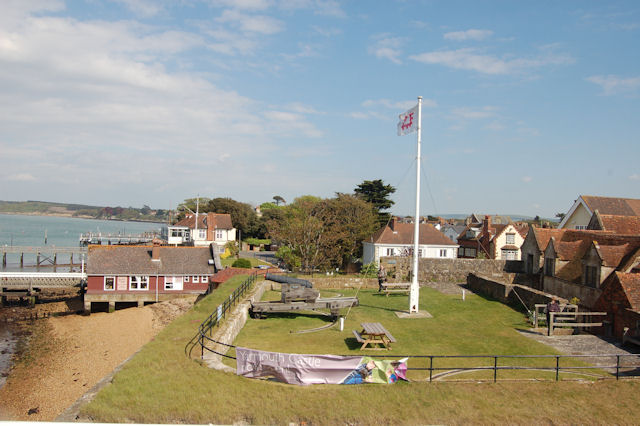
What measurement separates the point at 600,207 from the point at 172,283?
39.3 metres

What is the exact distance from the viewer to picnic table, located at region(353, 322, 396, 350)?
1493cm

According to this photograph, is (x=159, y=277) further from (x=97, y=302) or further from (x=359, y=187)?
(x=359, y=187)

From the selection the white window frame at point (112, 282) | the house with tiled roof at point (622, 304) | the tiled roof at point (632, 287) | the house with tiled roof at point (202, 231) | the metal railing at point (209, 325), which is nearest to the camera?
the metal railing at point (209, 325)

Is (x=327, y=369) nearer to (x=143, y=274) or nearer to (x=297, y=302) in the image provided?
(x=297, y=302)

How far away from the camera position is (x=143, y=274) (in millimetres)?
40062

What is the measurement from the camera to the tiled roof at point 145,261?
39.7 meters

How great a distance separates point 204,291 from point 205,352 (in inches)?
1127

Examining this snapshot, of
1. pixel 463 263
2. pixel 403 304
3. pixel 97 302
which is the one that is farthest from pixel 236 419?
Answer: pixel 97 302

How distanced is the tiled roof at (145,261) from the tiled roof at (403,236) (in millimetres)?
19408

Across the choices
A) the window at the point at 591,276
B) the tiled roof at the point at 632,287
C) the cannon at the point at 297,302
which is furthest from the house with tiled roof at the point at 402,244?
the tiled roof at the point at 632,287

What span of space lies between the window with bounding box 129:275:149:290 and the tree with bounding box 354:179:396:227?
35.6 m

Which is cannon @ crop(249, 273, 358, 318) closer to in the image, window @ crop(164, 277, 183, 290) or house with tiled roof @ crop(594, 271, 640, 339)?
house with tiled roof @ crop(594, 271, 640, 339)

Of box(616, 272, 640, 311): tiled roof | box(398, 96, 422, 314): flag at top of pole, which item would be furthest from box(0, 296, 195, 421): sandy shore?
box(616, 272, 640, 311): tiled roof

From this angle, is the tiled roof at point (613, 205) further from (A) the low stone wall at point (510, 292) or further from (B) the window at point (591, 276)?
(B) the window at point (591, 276)
